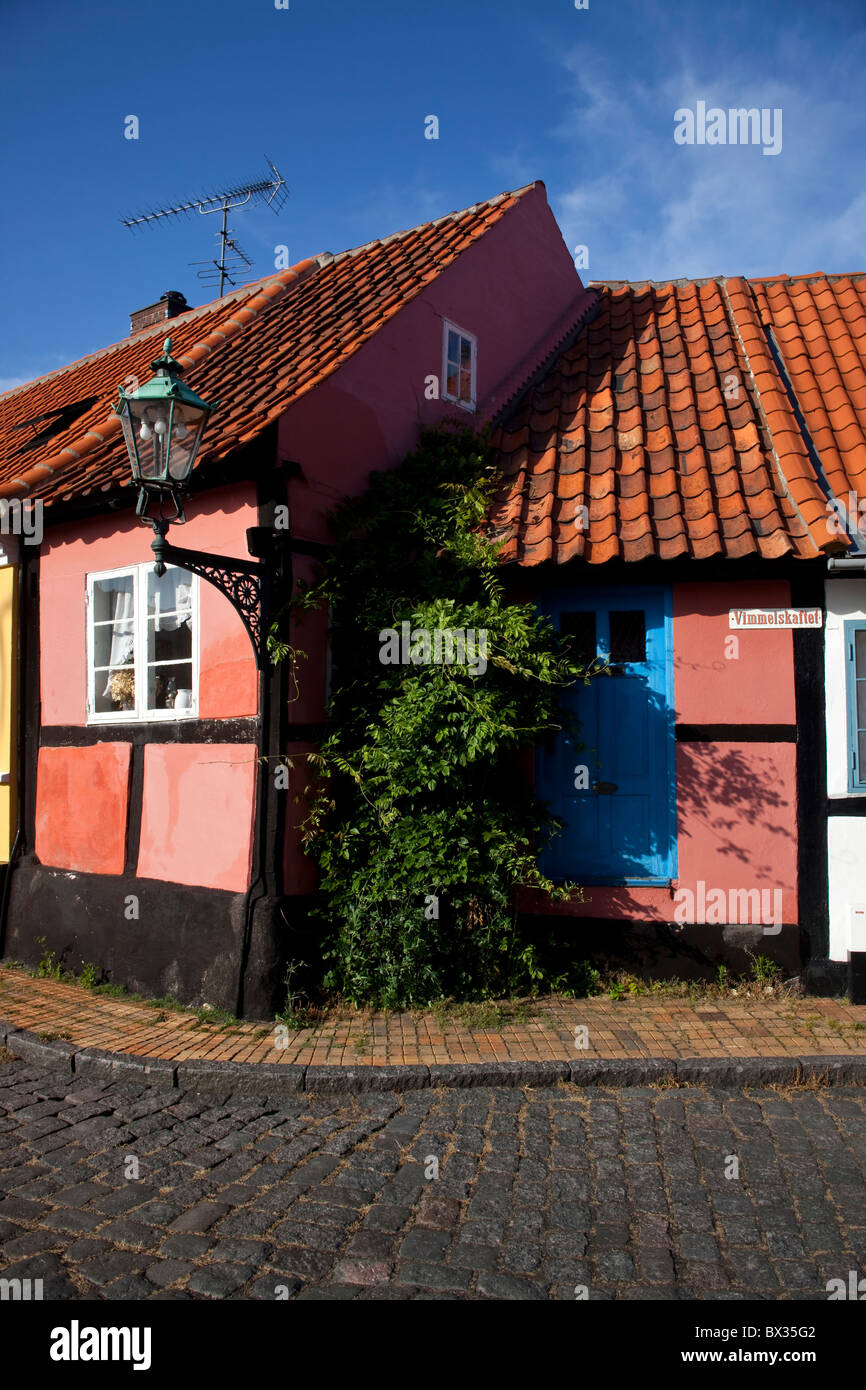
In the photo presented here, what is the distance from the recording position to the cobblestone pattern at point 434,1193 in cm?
321

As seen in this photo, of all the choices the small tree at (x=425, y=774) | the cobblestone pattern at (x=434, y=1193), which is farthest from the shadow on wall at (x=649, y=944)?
the cobblestone pattern at (x=434, y=1193)

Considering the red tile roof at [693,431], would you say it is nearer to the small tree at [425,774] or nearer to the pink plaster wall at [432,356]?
the pink plaster wall at [432,356]

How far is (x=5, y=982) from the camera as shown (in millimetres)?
7066

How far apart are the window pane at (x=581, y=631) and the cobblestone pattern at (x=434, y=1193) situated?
305 centimetres

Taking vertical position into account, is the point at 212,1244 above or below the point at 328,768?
below

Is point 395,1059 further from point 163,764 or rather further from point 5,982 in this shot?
point 5,982

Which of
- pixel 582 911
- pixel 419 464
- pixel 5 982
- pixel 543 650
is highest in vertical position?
pixel 419 464

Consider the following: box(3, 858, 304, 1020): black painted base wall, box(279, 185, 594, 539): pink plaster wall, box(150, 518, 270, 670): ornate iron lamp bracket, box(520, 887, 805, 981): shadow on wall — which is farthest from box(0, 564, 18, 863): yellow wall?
box(520, 887, 805, 981): shadow on wall

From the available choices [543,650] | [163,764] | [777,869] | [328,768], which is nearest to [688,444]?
[543,650]

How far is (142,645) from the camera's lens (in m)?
7.00

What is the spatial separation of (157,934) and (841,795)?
4.74m

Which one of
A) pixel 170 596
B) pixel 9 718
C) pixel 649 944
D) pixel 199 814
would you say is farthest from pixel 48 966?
pixel 649 944

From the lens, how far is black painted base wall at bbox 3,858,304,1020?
588 centimetres
